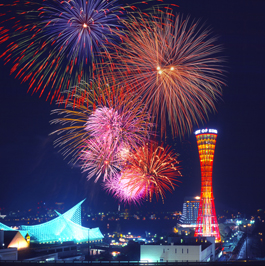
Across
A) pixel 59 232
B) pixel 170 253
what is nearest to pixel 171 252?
pixel 170 253

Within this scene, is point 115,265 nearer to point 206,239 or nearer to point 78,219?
point 206,239

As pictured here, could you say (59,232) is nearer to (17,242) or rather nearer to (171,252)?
(17,242)

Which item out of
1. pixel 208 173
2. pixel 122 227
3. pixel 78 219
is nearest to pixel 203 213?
pixel 208 173

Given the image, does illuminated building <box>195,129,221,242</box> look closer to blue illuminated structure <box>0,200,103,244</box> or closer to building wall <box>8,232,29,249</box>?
building wall <box>8,232,29,249</box>

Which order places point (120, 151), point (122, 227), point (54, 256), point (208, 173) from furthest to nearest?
point (122, 227)
point (208, 173)
point (54, 256)
point (120, 151)

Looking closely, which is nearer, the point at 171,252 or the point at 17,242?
the point at 171,252

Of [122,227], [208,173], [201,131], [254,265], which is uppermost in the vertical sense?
[201,131]

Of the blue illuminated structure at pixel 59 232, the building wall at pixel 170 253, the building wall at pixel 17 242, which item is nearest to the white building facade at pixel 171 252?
the building wall at pixel 170 253

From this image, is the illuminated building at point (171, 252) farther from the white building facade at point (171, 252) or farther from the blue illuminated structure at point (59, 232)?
the blue illuminated structure at point (59, 232)
